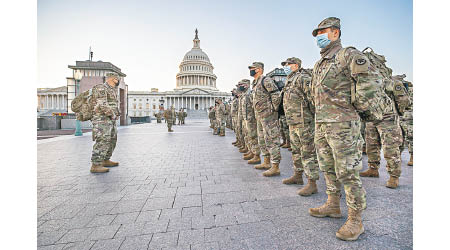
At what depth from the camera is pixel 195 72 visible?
290 ft

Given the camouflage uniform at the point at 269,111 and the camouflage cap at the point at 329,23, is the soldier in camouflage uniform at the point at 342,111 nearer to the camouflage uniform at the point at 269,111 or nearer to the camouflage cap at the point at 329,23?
the camouflage cap at the point at 329,23

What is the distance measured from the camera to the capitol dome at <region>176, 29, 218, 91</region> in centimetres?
8894

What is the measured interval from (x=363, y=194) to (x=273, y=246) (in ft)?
3.65

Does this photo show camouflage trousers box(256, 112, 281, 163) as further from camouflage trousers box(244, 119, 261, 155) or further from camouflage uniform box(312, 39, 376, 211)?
camouflage uniform box(312, 39, 376, 211)

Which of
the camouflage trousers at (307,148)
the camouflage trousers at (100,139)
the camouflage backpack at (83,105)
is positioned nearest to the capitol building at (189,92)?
the camouflage backpack at (83,105)

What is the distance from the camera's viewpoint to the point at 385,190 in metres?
3.35

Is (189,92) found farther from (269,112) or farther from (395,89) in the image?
(395,89)

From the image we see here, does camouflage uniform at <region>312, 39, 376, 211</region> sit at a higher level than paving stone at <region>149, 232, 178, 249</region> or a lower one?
higher

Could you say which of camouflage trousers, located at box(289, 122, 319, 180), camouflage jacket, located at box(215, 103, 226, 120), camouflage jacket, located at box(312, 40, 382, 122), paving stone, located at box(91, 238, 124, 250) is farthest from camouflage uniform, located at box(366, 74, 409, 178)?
camouflage jacket, located at box(215, 103, 226, 120)

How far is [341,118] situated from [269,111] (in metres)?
2.28

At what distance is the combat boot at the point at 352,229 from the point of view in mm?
1979

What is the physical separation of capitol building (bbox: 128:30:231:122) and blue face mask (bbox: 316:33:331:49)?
271ft
